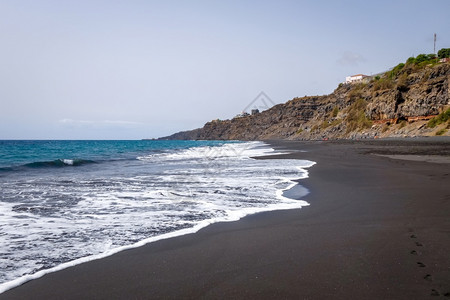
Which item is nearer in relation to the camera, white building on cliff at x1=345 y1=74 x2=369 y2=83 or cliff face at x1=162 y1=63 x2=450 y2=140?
cliff face at x1=162 y1=63 x2=450 y2=140

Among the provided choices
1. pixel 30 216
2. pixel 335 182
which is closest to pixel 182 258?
pixel 30 216

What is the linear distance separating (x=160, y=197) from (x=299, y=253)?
188 inches

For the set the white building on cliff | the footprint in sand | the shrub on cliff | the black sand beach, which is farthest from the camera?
the white building on cliff

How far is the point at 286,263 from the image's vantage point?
330 cm

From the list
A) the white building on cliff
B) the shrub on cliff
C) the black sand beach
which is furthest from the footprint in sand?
the white building on cliff

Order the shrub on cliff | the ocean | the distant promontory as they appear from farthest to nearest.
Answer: the shrub on cliff → the distant promontory → the ocean

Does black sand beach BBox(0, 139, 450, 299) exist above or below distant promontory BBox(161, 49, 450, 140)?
below

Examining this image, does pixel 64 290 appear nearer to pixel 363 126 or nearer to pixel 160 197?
pixel 160 197

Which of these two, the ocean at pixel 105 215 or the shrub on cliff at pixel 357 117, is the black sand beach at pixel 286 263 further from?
the shrub on cliff at pixel 357 117

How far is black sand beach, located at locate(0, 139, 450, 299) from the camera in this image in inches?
106

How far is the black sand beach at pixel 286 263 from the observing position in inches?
106

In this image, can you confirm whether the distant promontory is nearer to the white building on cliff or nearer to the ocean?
the ocean

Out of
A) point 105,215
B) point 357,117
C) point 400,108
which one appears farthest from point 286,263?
point 357,117

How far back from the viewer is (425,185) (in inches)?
317
